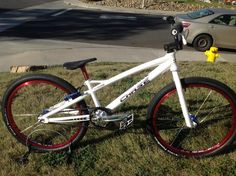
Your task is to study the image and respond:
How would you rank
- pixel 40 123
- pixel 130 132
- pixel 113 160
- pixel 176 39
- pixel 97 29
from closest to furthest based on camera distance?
1. pixel 176 39
2. pixel 113 160
3. pixel 40 123
4. pixel 130 132
5. pixel 97 29

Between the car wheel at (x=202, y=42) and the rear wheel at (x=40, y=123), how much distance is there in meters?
9.59

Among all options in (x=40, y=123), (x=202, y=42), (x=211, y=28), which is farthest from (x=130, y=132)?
(x=211, y=28)

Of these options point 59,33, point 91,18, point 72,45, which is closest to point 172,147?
point 72,45

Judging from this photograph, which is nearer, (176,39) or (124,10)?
(176,39)

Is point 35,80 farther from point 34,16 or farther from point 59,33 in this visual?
point 34,16

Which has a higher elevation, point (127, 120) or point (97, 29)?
point (127, 120)

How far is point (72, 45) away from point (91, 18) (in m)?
7.25

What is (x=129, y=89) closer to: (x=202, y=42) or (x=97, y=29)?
(x=202, y=42)

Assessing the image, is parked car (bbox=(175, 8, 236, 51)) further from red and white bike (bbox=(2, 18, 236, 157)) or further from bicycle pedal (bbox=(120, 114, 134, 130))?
bicycle pedal (bbox=(120, 114, 134, 130))

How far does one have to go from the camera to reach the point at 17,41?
12.7 m

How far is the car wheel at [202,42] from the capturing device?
13172mm

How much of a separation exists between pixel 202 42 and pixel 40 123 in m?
10.3

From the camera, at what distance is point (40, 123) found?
3.94 metres

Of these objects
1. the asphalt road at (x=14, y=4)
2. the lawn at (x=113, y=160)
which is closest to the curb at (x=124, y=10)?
the asphalt road at (x=14, y=4)
